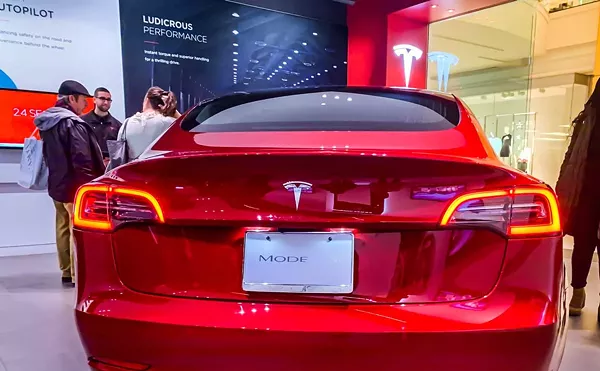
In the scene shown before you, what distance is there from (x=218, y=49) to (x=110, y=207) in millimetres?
5239

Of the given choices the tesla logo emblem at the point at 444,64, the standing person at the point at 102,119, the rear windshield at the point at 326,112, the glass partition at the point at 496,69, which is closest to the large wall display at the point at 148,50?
the standing person at the point at 102,119

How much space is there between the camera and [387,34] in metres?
6.81

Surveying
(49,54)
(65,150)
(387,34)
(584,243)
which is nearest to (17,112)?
(49,54)

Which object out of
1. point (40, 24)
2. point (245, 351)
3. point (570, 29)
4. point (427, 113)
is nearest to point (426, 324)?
point (245, 351)

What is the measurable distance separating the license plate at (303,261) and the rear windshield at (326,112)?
0.47 metres

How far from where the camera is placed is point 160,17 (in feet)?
18.1

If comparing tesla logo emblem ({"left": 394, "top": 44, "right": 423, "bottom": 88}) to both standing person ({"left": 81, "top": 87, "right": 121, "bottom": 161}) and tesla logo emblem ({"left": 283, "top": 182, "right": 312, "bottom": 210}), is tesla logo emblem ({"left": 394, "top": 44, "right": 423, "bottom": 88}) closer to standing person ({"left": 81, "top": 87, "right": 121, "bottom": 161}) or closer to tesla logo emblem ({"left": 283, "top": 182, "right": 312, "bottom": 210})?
standing person ({"left": 81, "top": 87, "right": 121, "bottom": 161})

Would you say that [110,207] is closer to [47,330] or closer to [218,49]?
[47,330]

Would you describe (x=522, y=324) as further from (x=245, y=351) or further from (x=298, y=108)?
(x=298, y=108)

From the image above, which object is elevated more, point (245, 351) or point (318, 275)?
point (318, 275)

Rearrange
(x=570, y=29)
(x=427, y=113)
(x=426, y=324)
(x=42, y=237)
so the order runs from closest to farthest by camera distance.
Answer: (x=426, y=324) → (x=427, y=113) → (x=42, y=237) → (x=570, y=29)

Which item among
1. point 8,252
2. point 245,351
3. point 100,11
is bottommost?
point 8,252

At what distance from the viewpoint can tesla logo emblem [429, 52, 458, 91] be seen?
26.6 feet

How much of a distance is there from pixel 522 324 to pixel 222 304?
648mm
